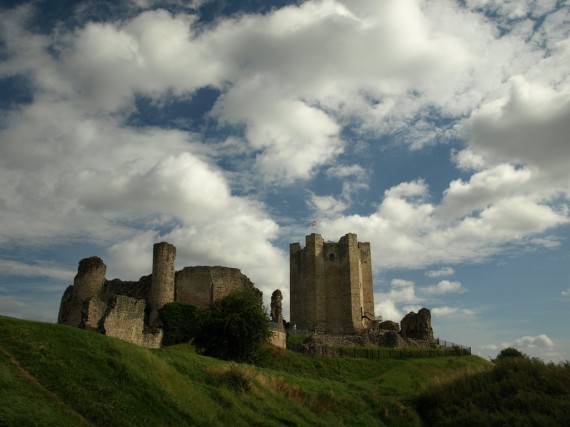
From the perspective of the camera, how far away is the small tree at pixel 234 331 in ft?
91.2

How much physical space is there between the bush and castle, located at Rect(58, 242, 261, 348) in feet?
2.77

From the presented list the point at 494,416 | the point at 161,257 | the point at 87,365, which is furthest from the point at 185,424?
the point at 161,257

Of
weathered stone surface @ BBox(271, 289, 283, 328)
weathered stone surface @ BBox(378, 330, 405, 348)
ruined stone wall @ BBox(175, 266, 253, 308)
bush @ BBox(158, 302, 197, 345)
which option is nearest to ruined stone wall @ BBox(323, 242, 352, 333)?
weathered stone surface @ BBox(378, 330, 405, 348)

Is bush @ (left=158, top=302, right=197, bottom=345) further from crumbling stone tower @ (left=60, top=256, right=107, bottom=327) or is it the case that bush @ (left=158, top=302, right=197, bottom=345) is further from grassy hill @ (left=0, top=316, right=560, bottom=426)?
grassy hill @ (left=0, top=316, right=560, bottom=426)

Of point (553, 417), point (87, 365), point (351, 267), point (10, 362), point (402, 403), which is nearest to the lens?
point (10, 362)

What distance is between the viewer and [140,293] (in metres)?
43.6

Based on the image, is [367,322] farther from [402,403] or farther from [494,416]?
[494,416]

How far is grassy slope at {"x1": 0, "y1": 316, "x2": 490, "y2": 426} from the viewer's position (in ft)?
39.0

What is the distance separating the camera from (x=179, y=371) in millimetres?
17391

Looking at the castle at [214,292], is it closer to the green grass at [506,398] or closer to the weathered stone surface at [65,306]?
the weathered stone surface at [65,306]

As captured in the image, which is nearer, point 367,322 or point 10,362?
point 10,362

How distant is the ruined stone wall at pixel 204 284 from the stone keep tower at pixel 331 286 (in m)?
9.41

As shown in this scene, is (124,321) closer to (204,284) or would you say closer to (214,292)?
(204,284)

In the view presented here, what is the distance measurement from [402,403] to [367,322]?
3102 centimetres
